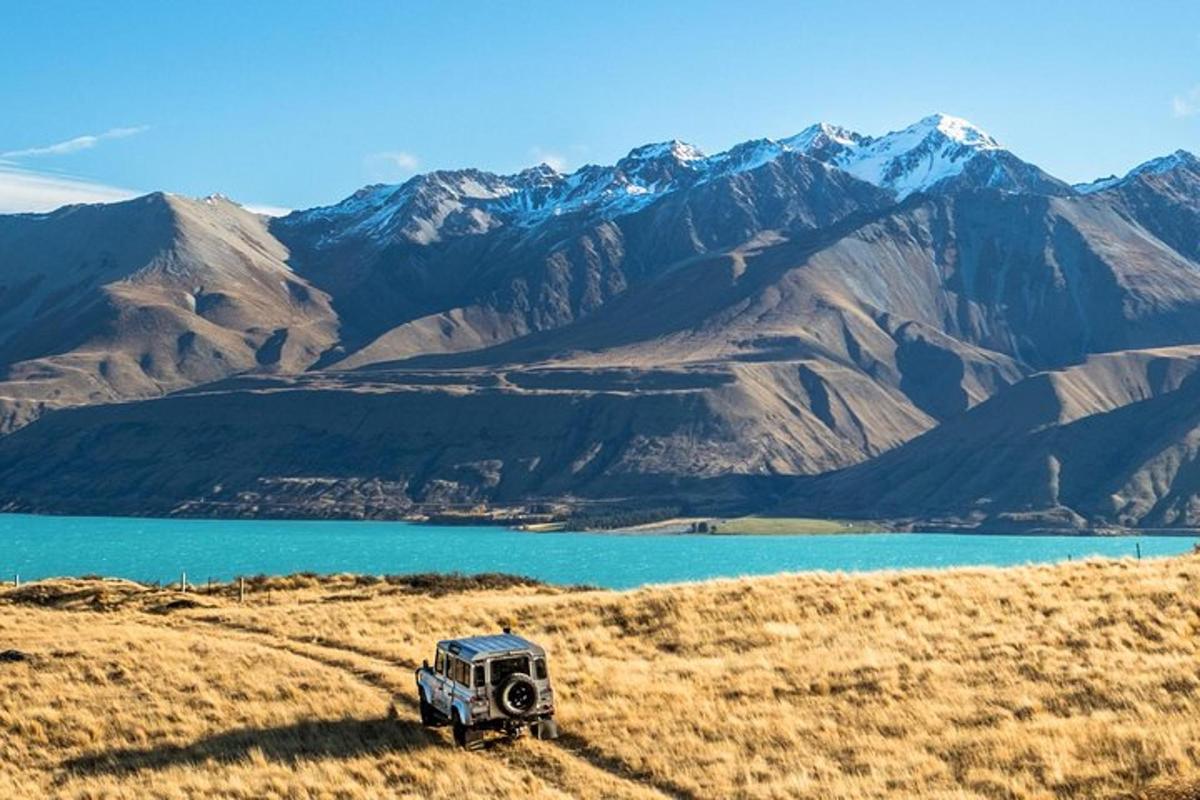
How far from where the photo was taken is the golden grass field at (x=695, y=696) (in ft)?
84.6

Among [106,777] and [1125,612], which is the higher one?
[1125,612]

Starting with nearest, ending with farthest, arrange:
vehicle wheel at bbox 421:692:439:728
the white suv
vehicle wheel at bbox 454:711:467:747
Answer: the white suv
vehicle wheel at bbox 454:711:467:747
vehicle wheel at bbox 421:692:439:728

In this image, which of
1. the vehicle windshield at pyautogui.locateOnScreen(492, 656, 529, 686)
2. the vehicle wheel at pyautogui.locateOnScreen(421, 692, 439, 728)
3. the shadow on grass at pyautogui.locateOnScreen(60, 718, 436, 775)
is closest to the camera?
the vehicle windshield at pyautogui.locateOnScreen(492, 656, 529, 686)

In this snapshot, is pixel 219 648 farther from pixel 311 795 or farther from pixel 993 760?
pixel 993 760

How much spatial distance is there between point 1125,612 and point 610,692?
12853mm

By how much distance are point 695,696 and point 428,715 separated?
558 centimetres

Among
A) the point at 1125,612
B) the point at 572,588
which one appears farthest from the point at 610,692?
the point at 572,588

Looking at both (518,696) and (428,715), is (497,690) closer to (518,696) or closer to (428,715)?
(518,696)

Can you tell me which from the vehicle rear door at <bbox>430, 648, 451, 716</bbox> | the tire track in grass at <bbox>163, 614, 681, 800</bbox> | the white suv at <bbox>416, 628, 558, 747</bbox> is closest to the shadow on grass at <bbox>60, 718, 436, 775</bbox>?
the vehicle rear door at <bbox>430, 648, 451, 716</bbox>

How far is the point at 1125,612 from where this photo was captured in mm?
36562

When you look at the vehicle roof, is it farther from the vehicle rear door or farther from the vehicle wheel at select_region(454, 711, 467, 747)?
the vehicle wheel at select_region(454, 711, 467, 747)

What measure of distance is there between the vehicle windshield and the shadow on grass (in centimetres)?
200

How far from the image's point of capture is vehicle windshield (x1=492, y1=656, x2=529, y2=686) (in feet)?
93.8

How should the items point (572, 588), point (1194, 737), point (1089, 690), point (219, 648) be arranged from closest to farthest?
1. point (1194, 737)
2. point (1089, 690)
3. point (219, 648)
4. point (572, 588)
